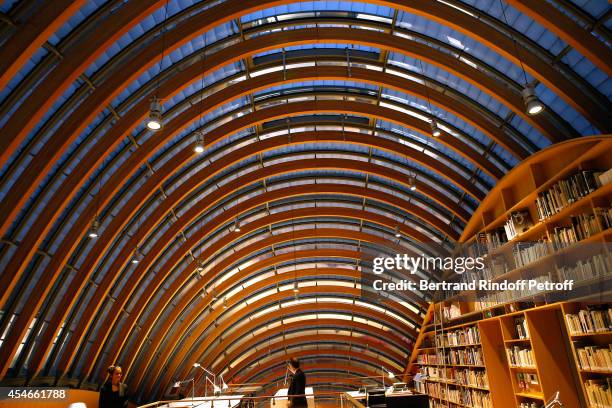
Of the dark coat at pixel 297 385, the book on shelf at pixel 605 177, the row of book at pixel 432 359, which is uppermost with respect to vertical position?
the book on shelf at pixel 605 177

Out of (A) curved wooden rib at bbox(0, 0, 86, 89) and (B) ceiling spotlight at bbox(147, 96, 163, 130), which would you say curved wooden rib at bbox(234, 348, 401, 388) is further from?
(A) curved wooden rib at bbox(0, 0, 86, 89)

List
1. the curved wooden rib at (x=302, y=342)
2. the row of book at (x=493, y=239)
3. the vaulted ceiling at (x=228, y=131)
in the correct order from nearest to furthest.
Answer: the vaulted ceiling at (x=228, y=131)
the row of book at (x=493, y=239)
the curved wooden rib at (x=302, y=342)

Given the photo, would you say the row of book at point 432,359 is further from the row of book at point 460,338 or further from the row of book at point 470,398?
the row of book at point 470,398

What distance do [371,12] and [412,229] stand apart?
9.55m

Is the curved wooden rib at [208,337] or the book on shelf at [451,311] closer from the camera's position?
the book on shelf at [451,311]

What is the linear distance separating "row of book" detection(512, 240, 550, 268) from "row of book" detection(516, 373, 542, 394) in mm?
2294

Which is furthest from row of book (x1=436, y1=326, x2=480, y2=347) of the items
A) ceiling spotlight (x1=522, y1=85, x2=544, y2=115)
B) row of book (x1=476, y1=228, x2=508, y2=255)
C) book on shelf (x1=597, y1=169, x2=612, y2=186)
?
ceiling spotlight (x1=522, y1=85, x2=544, y2=115)

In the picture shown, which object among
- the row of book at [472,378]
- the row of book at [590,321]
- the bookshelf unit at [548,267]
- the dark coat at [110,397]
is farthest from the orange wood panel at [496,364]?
the dark coat at [110,397]

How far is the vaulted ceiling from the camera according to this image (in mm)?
7297

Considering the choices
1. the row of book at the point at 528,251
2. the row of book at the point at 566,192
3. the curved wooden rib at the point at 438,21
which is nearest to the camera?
the row of book at the point at 566,192

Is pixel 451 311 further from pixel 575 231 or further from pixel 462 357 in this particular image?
pixel 575 231

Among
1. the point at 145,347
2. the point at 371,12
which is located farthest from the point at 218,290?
the point at 371,12

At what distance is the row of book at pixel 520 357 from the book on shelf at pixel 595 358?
1563 mm

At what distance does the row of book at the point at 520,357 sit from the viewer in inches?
305
